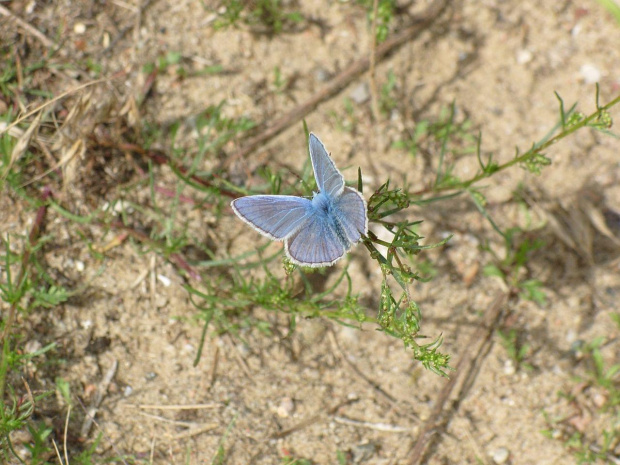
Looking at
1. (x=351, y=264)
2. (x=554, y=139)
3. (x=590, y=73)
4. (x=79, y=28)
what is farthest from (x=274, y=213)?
(x=590, y=73)

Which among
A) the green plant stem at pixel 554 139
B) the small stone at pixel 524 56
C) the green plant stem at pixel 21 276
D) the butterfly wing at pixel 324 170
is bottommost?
the green plant stem at pixel 21 276


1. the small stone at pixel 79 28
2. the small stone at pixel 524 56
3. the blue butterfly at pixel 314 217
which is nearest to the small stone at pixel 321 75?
the small stone at pixel 524 56

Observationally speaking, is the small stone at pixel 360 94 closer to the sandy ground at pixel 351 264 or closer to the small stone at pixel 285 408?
the sandy ground at pixel 351 264

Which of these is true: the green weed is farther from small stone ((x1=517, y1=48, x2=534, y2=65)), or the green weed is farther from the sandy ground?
small stone ((x1=517, y1=48, x2=534, y2=65))

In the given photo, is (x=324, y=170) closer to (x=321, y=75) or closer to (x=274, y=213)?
(x=274, y=213)

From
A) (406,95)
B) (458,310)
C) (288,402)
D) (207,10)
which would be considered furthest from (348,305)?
(207,10)

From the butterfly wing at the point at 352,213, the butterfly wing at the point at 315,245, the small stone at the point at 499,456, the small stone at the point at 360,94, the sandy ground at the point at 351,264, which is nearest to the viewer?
the butterfly wing at the point at 352,213
